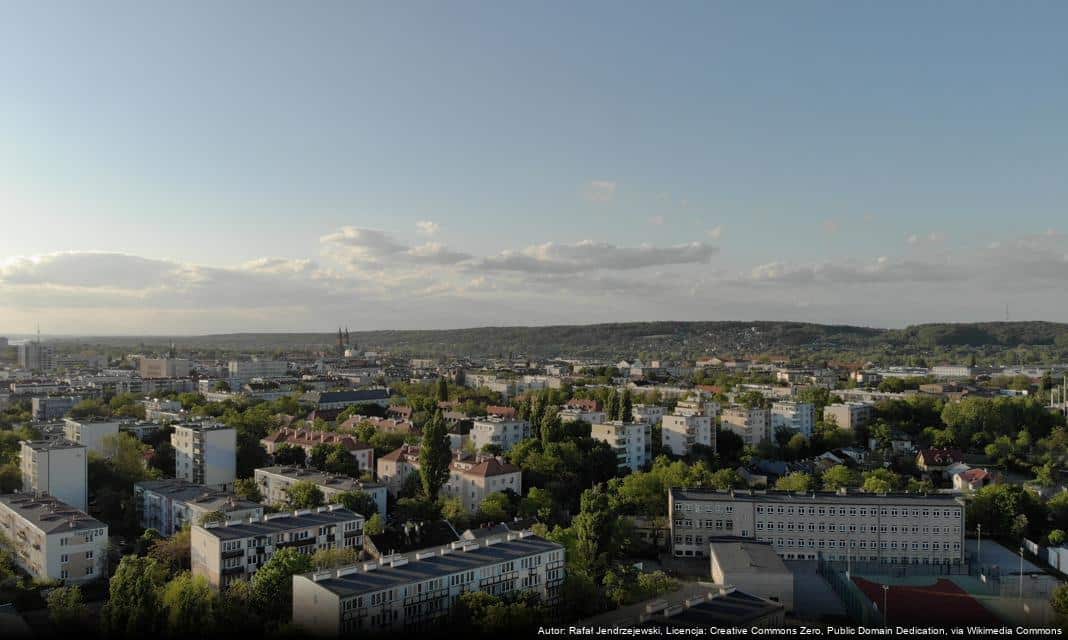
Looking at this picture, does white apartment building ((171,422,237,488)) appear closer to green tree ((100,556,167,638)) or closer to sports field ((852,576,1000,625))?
green tree ((100,556,167,638))

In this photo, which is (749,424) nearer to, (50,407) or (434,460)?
(434,460)

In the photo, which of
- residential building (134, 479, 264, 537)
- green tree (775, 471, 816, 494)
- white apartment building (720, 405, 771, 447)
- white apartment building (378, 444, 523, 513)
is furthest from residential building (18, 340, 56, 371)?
green tree (775, 471, 816, 494)

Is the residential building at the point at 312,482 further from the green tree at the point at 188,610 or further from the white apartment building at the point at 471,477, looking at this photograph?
the green tree at the point at 188,610

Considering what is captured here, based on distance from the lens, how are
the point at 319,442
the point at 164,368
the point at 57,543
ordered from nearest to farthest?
the point at 57,543 < the point at 319,442 < the point at 164,368

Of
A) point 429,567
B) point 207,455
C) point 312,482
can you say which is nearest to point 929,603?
point 429,567

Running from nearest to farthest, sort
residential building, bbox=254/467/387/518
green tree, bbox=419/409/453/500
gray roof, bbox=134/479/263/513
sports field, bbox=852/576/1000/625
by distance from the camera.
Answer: sports field, bbox=852/576/1000/625 < gray roof, bbox=134/479/263/513 < residential building, bbox=254/467/387/518 < green tree, bbox=419/409/453/500

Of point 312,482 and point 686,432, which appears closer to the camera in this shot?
point 312,482

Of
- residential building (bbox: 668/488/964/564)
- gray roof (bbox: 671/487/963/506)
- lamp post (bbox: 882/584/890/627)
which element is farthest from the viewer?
gray roof (bbox: 671/487/963/506)

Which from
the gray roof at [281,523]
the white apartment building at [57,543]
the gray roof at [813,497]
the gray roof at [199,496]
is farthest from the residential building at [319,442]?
the gray roof at [813,497]
